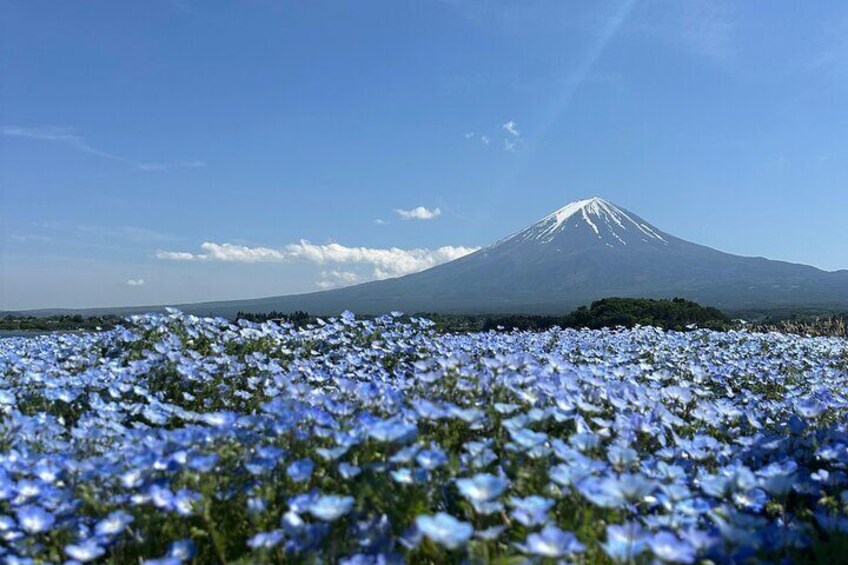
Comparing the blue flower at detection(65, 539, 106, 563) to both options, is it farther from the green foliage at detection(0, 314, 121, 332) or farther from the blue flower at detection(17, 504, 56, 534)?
the green foliage at detection(0, 314, 121, 332)

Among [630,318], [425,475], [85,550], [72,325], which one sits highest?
[72,325]

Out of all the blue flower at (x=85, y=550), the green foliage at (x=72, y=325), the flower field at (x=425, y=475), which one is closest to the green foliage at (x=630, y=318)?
the green foliage at (x=72, y=325)

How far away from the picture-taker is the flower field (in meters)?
2.57

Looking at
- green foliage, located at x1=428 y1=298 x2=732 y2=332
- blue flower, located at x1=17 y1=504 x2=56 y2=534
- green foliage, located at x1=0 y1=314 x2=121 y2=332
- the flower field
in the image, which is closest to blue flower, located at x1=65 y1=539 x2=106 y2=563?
the flower field

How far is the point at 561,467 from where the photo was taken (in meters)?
2.84

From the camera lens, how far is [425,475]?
277cm

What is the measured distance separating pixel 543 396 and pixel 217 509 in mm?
2051

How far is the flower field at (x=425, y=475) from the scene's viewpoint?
101 inches

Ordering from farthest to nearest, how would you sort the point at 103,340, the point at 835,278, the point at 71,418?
the point at 835,278 → the point at 103,340 → the point at 71,418

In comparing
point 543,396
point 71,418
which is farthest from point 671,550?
point 71,418

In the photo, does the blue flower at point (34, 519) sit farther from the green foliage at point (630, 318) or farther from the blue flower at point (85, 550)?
the green foliage at point (630, 318)

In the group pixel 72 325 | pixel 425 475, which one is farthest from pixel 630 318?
pixel 425 475

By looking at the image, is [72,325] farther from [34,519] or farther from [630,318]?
[630,318]

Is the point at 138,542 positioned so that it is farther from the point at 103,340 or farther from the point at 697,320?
the point at 697,320
